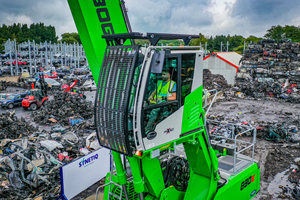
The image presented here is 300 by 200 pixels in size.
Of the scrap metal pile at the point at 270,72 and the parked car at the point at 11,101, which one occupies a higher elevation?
the scrap metal pile at the point at 270,72

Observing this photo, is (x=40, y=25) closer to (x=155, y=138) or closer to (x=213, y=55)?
(x=213, y=55)

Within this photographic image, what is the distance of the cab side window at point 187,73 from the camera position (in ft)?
14.1

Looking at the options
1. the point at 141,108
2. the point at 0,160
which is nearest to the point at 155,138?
the point at 141,108

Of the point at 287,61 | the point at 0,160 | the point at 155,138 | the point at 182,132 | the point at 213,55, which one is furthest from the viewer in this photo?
the point at 213,55

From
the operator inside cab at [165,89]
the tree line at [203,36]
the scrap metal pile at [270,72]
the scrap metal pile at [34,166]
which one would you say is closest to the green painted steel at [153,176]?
the operator inside cab at [165,89]

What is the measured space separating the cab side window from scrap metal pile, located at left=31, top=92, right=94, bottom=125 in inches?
517

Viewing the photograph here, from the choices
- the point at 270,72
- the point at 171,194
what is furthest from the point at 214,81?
the point at 171,194

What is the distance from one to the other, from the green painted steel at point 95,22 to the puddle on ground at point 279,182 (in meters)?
6.95

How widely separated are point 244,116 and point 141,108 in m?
15.3

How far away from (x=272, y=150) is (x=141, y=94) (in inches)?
395

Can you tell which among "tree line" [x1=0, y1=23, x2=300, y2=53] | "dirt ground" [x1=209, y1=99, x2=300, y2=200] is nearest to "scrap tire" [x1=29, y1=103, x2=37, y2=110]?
"dirt ground" [x1=209, y1=99, x2=300, y2=200]

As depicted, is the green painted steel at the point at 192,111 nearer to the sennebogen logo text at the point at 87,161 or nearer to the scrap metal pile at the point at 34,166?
the sennebogen logo text at the point at 87,161

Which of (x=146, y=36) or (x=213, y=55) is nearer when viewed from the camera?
(x=146, y=36)

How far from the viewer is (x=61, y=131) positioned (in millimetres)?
13883
